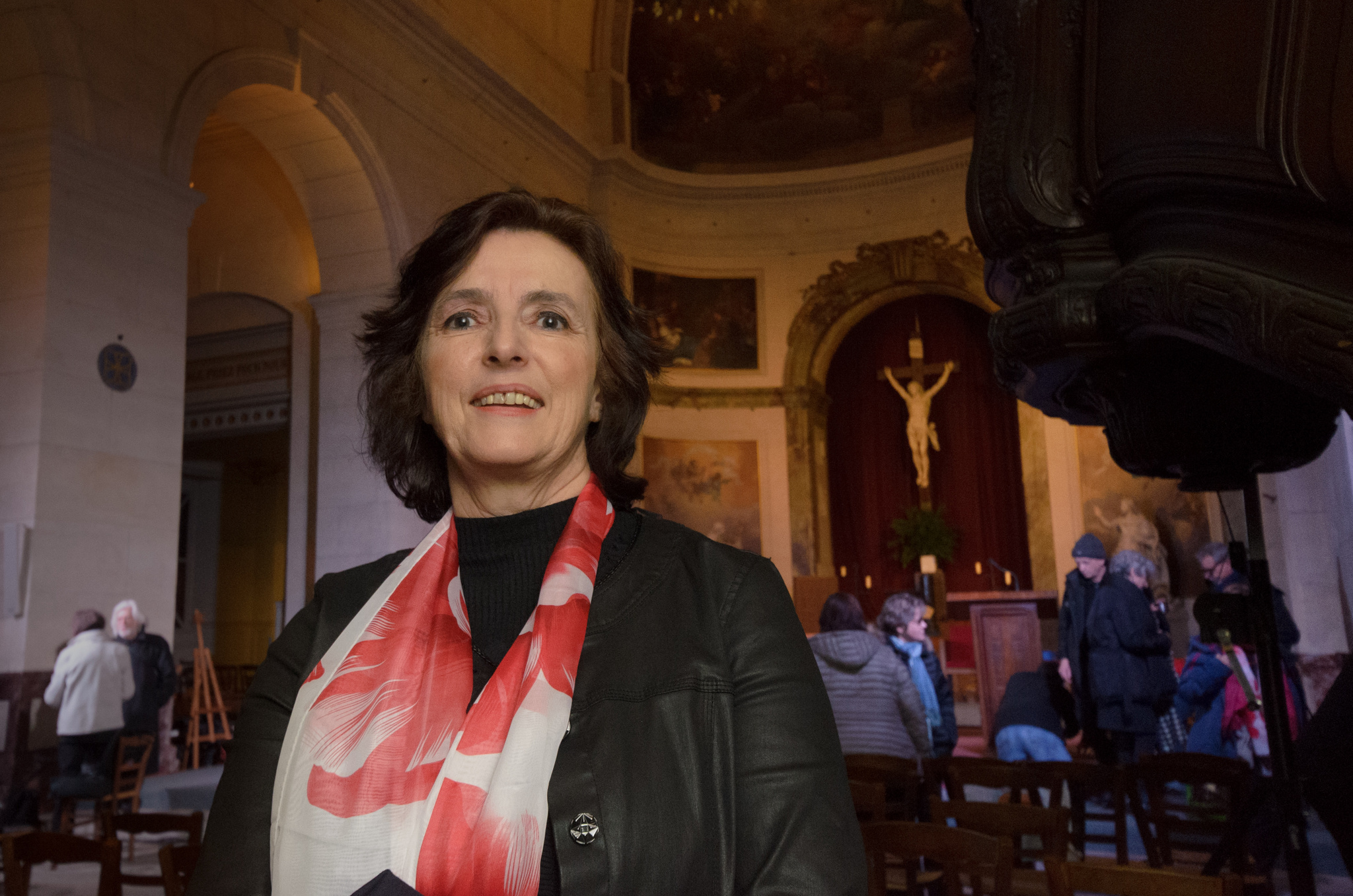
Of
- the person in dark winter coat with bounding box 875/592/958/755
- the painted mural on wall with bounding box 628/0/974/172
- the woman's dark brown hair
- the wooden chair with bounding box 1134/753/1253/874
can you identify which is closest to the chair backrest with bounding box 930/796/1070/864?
the wooden chair with bounding box 1134/753/1253/874

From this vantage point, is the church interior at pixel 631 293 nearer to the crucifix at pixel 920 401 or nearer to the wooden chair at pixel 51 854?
the crucifix at pixel 920 401

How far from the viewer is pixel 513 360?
151 cm

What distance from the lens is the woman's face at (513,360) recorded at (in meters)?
1.51

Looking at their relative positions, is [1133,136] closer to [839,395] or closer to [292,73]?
[292,73]

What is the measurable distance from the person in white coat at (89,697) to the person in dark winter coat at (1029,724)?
6064mm

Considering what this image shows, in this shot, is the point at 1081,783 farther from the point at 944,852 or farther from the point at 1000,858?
the point at 1000,858

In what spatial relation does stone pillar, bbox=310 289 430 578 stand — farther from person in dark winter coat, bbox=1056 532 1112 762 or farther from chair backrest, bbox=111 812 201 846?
chair backrest, bbox=111 812 201 846

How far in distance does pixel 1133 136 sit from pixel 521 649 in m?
1.64

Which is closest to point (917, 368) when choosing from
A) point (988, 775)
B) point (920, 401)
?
point (920, 401)

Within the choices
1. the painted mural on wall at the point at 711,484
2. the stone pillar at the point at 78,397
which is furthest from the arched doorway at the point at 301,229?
the painted mural on wall at the point at 711,484

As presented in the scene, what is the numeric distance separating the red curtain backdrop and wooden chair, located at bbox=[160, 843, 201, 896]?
14.0m

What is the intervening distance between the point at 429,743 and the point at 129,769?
22.8ft

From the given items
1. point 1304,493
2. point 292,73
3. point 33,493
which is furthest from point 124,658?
point 1304,493

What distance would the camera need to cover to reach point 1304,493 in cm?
697
